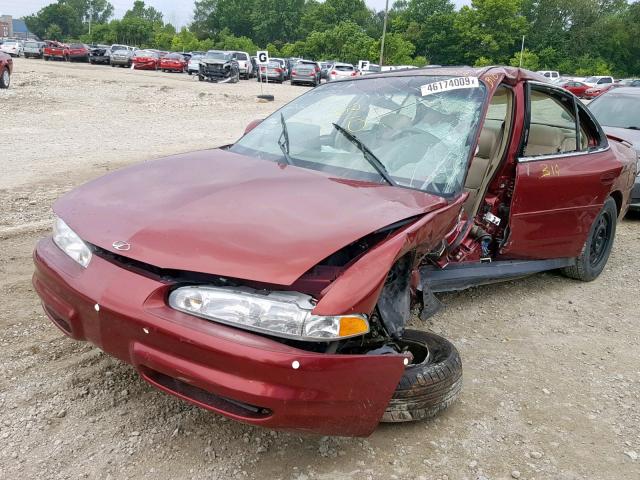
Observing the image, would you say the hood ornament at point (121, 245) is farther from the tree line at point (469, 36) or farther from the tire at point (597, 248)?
the tree line at point (469, 36)

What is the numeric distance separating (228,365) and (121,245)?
0.68 metres

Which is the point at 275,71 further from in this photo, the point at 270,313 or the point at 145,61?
the point at 270,313

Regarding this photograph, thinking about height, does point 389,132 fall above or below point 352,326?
above

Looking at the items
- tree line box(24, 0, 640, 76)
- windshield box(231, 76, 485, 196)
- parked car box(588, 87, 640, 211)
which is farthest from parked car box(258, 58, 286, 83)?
windshield box(231, 76, 485, 196)

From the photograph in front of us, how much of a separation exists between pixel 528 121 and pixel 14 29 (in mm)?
186580

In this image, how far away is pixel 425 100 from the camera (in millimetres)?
3609

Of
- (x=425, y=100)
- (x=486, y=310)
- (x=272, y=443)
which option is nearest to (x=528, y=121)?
(x=425, y=100)

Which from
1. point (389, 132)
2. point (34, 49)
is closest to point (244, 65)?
point (34, 49)

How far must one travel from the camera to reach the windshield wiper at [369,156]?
311cm

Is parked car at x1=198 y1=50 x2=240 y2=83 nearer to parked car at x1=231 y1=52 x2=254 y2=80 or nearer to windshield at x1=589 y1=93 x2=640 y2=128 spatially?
parked car at x1=231 y1=52 x2=254 y2=80

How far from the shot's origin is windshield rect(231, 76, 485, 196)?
3.22 metres

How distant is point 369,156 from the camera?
3242mm

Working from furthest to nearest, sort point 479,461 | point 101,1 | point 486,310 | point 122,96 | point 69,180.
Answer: point 101,1 < point 122,96 < point 69,180 < point 486,310 < point 479,461

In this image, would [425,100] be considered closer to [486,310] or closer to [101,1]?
[486,310]
